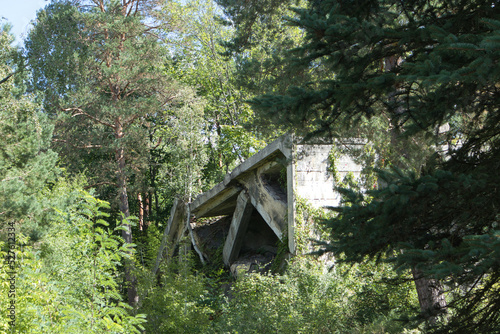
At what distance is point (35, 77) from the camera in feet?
62.1

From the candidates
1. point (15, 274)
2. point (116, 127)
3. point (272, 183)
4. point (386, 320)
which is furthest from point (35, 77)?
point (386, 320)

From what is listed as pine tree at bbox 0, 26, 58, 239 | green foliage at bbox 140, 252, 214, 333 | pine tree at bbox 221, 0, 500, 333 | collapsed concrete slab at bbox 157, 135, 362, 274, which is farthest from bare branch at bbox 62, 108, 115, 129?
pine tree at bbox 221, 0, 500, 333

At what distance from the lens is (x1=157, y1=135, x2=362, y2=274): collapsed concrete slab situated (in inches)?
430

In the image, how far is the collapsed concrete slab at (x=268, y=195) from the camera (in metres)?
10.9

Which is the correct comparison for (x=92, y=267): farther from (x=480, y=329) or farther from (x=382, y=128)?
(x=382, y=128)

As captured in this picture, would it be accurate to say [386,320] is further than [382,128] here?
Yes

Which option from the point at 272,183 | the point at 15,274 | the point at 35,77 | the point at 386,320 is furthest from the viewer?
the point at 35,77

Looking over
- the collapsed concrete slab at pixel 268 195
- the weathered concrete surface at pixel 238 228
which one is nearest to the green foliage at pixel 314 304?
the collapsed concrete slab at pixel 268 195

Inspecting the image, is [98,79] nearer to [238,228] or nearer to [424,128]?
[238,228]

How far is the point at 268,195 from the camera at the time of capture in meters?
12.5


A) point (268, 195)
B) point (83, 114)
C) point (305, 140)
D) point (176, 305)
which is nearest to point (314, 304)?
point (176, 305)

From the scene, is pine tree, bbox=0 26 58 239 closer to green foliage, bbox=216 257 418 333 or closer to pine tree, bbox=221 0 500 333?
green foliage, bbox=216 257 418 333

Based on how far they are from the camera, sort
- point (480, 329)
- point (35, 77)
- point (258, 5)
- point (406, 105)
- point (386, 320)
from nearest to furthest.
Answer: point (480, 329) → point (406, 105) → point (386, 320) → point (258, 5) → point (35, 77)

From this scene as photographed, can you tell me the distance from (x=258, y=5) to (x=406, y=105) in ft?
20.5
